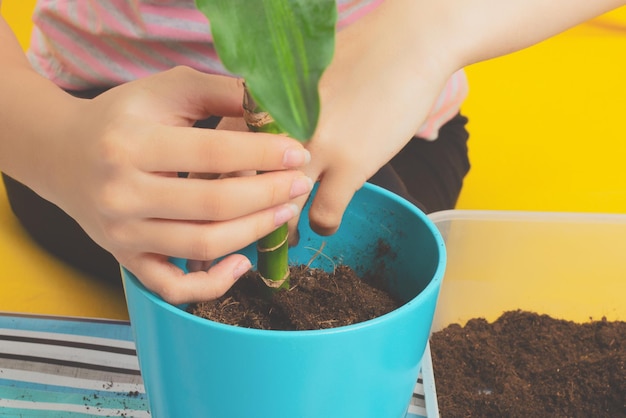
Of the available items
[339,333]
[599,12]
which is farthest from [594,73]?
[339,333]

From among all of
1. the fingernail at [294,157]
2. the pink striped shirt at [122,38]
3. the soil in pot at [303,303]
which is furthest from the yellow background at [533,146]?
the fingernail at [294,157]

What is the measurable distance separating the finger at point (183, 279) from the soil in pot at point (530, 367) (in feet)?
0.99

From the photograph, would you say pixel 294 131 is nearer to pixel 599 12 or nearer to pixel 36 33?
pixel 599 12

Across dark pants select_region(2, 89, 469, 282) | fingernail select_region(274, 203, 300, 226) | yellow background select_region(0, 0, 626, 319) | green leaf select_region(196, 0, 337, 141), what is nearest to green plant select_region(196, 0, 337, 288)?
green leaf select_region(196, 0, 337, 141)

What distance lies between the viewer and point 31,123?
0.50 m

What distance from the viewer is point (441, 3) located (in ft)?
1.59

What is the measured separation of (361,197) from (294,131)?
21 cm

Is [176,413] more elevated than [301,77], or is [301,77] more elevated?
[301,77]

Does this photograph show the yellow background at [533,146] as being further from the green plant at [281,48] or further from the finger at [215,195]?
the green plant at [281,48]

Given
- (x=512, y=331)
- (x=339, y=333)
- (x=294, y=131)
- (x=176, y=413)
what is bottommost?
(x=512, y=331)

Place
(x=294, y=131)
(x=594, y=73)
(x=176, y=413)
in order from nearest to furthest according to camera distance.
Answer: (x=294, y=131) → (x=176, y=413) → (x=594, y=73)

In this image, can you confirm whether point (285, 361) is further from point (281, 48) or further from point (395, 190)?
point (395, 190)

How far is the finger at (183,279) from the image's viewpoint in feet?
1.31

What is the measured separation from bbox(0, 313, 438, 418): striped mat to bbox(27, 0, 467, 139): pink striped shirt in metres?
0.25
